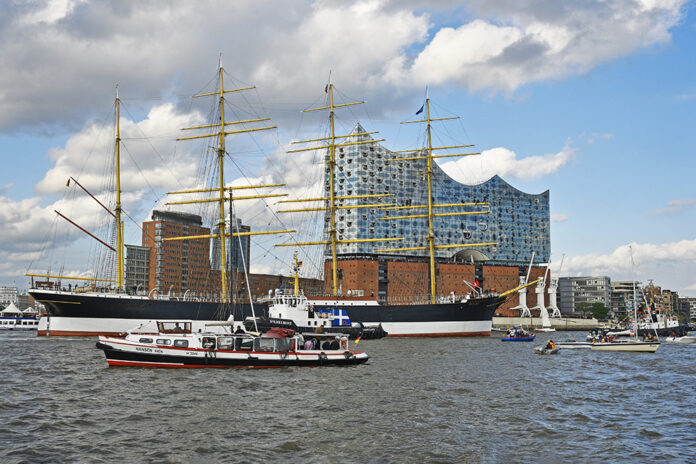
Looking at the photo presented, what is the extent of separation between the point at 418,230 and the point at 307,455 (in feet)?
462

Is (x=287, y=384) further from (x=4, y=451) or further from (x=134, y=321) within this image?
(x=134, y=321)

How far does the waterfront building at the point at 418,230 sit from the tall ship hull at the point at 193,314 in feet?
165

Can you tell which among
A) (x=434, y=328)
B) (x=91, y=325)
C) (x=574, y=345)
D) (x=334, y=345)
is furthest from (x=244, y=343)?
(x=434, y=328)

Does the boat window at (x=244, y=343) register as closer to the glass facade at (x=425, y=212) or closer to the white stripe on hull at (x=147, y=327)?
the white stripe on hull at (x=147, y=327)

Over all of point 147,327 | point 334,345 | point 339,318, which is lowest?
point 147,327

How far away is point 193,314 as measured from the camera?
243 ft

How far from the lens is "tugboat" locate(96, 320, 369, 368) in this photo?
3584 cm

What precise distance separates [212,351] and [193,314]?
3952 centimetres

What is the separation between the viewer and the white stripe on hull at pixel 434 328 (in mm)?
82688

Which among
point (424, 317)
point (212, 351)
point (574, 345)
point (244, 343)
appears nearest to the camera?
point (212, 351)

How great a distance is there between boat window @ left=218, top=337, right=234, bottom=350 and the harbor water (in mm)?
1381

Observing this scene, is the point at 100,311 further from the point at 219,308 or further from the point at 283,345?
the point at 283,345

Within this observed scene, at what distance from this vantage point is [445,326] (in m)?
85.3

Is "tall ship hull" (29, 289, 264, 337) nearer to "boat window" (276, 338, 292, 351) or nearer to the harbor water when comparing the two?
the harbor water
